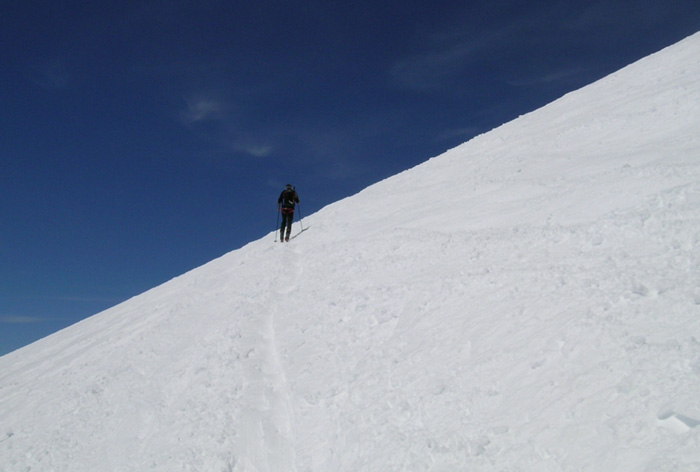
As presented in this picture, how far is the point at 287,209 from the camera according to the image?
16.6 m

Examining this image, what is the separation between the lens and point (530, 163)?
540 inches

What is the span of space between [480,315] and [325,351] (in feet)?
8.25

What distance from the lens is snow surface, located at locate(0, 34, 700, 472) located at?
4.79 metres

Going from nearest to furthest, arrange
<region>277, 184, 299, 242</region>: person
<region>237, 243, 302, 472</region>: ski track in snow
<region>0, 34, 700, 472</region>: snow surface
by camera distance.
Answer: <region>0, 34, 700, 472</region>: snow surface, <region>237, 243, 302, 472</region>: ski track in snow, <region>277, 184, 299, 242</region>: person

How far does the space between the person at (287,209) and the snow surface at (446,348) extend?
8.08 feet

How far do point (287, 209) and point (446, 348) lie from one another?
35.6 ft

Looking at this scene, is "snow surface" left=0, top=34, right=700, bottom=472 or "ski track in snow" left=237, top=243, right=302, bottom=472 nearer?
"snow surface" left=0, top=34, right=700, bottom=472

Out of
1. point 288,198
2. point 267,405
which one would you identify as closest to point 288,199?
point 288,198

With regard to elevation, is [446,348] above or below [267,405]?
above

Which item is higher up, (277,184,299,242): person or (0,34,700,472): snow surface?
(277,184,299,242): person

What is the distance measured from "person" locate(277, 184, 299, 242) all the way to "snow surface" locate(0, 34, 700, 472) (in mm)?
2463

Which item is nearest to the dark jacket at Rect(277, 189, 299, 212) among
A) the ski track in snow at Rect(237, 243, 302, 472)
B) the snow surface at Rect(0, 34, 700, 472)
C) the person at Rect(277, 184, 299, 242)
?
the person at Rect(277, 184, 299, 242)

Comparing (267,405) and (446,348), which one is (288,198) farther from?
(446,348)

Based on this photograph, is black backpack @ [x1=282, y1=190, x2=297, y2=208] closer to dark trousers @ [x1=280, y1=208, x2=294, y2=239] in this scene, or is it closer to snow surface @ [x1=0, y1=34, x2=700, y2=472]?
dark trousers @ [x1=280, y1=208, x2=294, y2=239]
